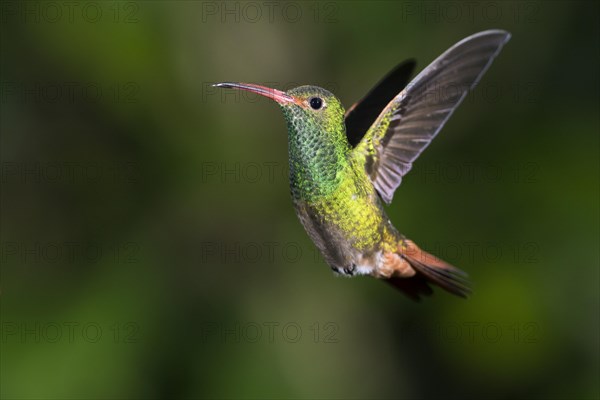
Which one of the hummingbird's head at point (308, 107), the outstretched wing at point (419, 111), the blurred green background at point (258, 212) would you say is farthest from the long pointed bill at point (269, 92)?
the blurred green background at point (258, 212)

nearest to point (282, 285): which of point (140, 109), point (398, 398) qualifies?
point (398, 398)

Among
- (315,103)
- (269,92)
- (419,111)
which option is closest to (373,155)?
(419,111)

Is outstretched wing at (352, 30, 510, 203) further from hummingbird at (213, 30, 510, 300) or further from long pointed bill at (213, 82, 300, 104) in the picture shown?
long pointed bill at (213, 82, 300, 104)

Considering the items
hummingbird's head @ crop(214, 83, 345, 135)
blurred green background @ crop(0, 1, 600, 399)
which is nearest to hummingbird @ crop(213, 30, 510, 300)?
hummingbird's head @ crop(214, 83, 345, 135)

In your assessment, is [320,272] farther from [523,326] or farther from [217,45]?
[217,45]

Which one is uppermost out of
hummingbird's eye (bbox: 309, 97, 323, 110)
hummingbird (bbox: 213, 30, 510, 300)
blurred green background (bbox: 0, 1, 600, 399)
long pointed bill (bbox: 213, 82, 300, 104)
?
long pointed bill (bbox: 213, 82, 300, 104)

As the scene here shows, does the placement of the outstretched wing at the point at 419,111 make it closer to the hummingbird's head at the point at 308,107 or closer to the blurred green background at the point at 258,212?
the hummingbird's head at the point at 308,107

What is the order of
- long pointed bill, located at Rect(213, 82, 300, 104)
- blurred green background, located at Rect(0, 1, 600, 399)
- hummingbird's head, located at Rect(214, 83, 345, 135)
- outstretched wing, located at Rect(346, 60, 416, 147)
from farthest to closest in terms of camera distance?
1. blurred green background, located at Rect(0, 1, 600, 399)
2. outstretched wing, located at Rect(346, 60, 416, 147)
3. hummingbird's head, located at Rect(214, 83, 345, 135)
4. long pointed bill, located at Rect(213, 82, 300, 104)
